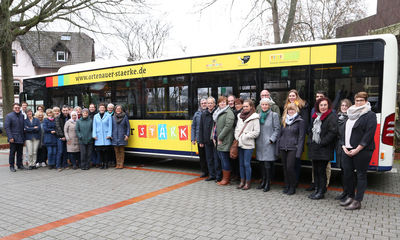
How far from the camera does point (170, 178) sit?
285 inches

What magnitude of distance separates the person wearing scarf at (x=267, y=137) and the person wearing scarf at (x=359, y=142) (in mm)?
1259

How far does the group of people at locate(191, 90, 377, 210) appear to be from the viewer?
15.4ft

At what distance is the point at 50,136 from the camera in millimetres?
8656

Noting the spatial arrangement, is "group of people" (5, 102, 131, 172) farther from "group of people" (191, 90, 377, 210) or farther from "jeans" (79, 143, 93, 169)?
"group of people" (191, 90, 377, 210)

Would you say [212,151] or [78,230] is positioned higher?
[212,151]

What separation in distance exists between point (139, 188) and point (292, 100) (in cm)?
356

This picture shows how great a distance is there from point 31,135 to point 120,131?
107 inches

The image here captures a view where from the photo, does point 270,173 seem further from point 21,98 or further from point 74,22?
point 74,22

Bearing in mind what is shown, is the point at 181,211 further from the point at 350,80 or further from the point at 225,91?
the point at 350,80

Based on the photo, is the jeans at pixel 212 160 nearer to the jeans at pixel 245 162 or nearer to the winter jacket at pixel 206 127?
the winter jacket at pixel 206 127

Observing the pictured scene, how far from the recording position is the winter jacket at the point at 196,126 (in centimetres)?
679

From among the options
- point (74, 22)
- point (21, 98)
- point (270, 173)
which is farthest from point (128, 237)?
point (74, 22)

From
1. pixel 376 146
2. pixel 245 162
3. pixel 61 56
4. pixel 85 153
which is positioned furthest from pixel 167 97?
pixel 61 56

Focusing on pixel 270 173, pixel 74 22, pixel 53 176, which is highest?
pixel 74 22
